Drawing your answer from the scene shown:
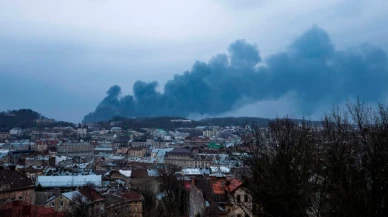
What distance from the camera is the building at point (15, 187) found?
1157 inches

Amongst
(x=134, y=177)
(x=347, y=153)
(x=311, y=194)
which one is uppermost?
(x=347, y=153)

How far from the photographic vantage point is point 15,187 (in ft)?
103

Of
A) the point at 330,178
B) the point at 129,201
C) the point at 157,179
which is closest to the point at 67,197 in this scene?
the point at 129,201

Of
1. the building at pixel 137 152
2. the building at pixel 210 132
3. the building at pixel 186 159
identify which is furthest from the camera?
the building at pixel 210 132

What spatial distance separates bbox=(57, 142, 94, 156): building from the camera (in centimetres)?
11688

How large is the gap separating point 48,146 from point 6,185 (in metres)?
93.3

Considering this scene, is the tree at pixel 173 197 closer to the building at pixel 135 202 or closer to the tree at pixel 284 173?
the building at pixel 135 202

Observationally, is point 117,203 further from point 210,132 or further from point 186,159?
point 210,132

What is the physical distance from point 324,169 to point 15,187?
25.7m

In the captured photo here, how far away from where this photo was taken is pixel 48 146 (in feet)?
390

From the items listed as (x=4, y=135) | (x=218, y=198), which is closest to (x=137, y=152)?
(x=4, y=135)

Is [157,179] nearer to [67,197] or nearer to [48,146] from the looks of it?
[67,197]

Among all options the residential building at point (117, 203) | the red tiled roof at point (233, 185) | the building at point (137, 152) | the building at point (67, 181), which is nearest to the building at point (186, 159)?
the building at point (137, 152)

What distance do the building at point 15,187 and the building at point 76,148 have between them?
8432cm
